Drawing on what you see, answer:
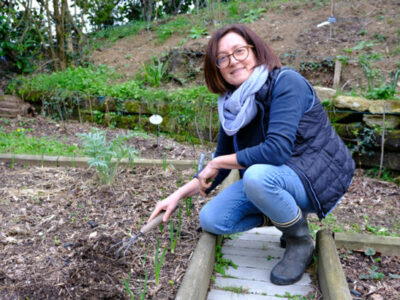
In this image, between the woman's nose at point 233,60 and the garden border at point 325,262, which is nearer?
the garden border at point 325,262

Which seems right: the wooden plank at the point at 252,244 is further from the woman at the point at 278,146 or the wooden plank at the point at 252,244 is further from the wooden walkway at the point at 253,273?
the woman at the point at 278,146

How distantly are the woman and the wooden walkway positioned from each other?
65 millimetres

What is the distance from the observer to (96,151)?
2689 mm

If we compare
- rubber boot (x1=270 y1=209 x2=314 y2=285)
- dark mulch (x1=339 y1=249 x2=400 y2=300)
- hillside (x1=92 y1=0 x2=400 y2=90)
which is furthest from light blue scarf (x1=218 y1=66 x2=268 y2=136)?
hillside (x1=92 y1=0 x2=400 y2=90)

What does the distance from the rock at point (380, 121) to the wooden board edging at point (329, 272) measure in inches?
77.1

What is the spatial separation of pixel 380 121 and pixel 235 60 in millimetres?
2294

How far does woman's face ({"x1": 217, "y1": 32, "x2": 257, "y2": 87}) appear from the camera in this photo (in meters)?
1.96

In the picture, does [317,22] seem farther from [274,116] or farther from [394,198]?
[274,116]

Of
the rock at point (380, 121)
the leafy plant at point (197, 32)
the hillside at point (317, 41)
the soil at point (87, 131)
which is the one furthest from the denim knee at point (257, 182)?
the leafy plant at point (197, 32)

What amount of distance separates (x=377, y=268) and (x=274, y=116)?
1062mm

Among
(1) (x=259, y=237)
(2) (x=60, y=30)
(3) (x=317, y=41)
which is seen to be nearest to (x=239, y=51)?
(1) (x=259, y=237)

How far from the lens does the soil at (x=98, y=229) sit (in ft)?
5.87

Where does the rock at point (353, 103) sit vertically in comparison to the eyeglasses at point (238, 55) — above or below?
below

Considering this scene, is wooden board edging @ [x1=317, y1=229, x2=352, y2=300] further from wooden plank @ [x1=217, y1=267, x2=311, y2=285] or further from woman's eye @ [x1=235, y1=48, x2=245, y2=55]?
woman's eye @ [x1=235, y1=48, x2=245, y2=55]
